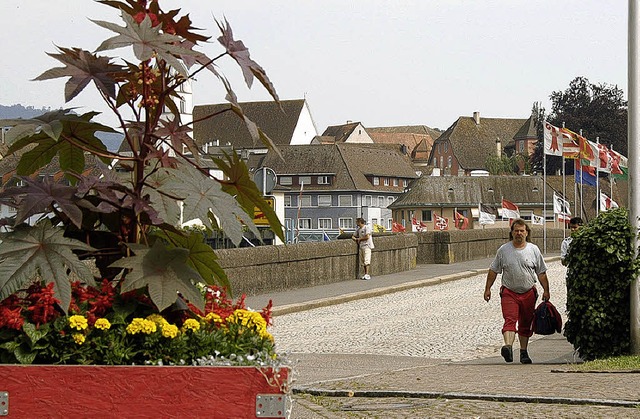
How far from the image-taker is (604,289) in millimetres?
13781

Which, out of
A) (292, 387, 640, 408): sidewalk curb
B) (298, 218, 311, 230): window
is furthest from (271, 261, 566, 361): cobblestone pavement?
(298, 218, 311, 230): window

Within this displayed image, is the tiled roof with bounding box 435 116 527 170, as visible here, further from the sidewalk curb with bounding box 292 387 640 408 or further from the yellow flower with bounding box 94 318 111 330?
the yellow flower with bounding box 94 318 111 330

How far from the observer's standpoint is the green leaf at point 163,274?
15.7 feet

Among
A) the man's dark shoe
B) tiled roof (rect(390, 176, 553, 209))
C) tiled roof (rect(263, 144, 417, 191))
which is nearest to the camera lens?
the man's dark shoe

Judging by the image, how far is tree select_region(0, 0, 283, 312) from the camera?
4.73m

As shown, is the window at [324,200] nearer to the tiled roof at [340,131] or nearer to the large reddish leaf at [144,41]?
the tiled roof at [340,131]

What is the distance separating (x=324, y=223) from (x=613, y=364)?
122 m

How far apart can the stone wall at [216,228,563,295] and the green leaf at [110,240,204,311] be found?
1612 cm

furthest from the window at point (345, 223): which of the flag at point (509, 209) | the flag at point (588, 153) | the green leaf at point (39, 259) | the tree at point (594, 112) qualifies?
the green leaf at point (39, 259)

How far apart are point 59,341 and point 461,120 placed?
633 feet

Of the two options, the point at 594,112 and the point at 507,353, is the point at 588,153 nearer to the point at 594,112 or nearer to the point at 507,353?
the point at 507,353

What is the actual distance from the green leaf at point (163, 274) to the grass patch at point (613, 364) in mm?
8247

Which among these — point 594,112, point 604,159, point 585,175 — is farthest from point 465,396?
point 594,112

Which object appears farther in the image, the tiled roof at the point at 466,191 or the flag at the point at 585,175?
the tiled roof at the point at 466,191
